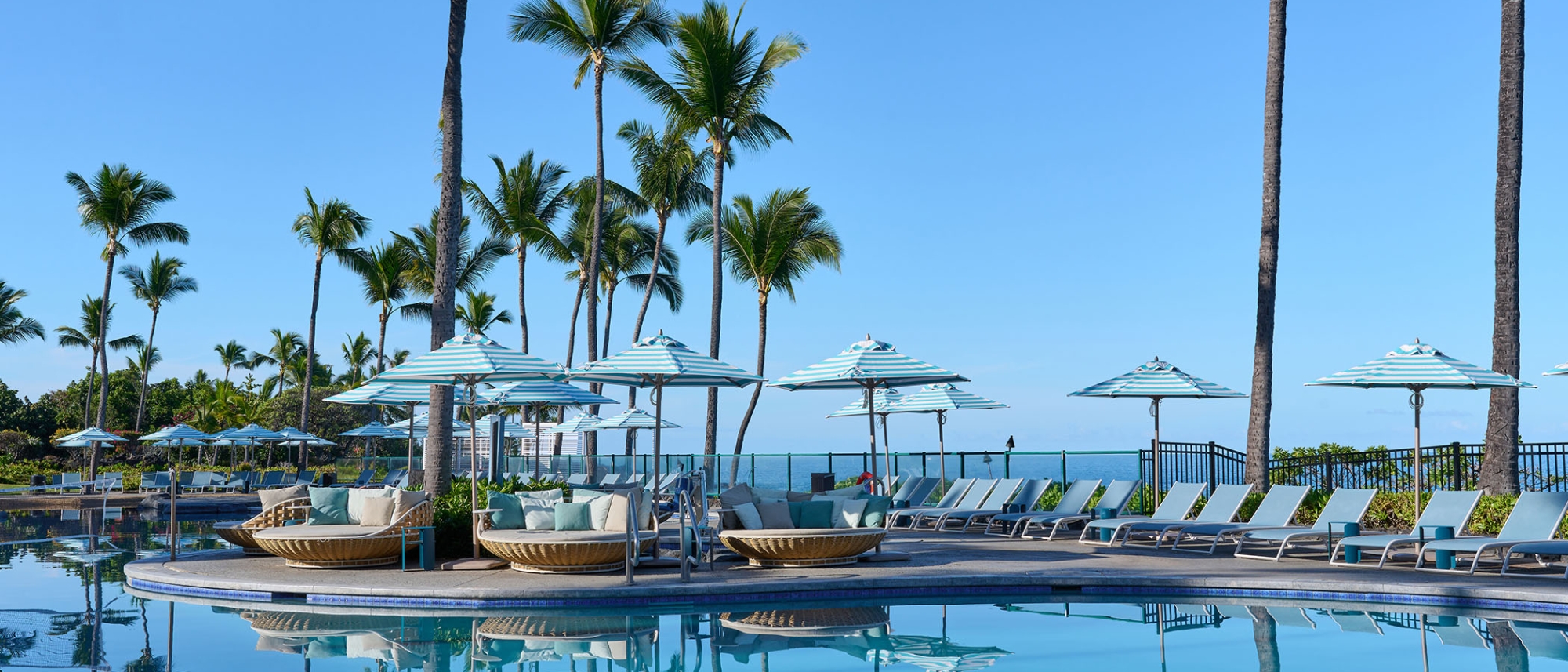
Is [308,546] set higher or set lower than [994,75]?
lower

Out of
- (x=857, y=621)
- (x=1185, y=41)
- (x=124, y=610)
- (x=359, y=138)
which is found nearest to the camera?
(x=857, y=621)

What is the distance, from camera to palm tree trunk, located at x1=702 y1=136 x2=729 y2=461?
23.6 metres

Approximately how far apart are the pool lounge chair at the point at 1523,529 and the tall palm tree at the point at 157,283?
40.1m

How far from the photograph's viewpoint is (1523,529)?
35.3 ft

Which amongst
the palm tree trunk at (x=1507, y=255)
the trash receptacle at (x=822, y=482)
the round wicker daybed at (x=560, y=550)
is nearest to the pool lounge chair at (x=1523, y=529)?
the palm tree trunk at (x=1507, y=255)

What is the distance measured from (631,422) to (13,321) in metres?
28.6

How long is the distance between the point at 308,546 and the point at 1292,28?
13.9 meters

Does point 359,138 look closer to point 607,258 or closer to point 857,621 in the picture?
point 607,258

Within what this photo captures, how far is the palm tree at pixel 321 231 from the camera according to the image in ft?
119

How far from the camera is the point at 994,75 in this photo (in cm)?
2697

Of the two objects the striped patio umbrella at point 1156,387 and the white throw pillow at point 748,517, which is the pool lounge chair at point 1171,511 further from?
the white throw pillow at point 748,517

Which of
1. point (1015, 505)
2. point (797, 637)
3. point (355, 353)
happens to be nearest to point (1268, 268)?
point (1015, 505)

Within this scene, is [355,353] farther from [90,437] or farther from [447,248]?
[447,248]

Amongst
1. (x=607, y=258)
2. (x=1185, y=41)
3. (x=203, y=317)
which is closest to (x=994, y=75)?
(x=1185, y=41)
